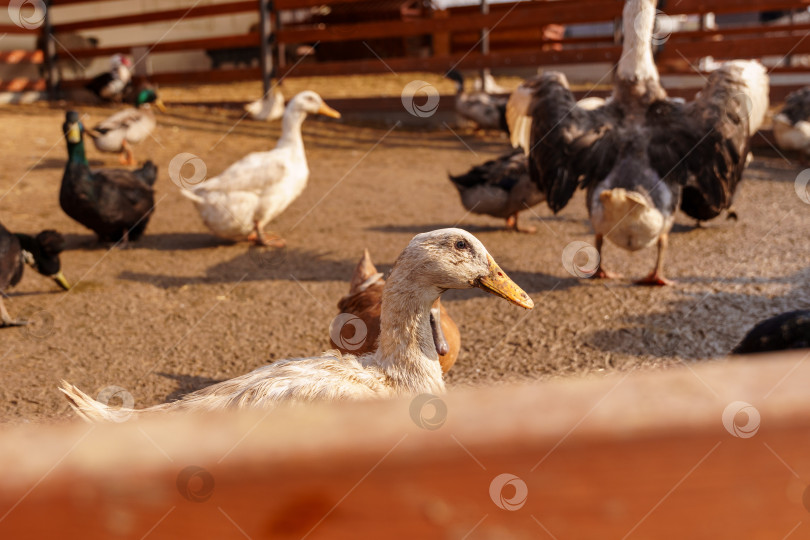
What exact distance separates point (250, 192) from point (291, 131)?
0.74 m

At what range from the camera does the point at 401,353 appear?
2.47m

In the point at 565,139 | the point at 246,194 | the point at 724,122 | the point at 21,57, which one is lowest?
the point at 21,57

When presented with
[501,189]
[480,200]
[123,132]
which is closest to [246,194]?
[480,200]

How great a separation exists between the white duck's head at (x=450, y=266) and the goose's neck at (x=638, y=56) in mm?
3094

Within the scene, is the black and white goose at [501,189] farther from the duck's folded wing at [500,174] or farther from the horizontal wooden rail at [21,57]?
the horizontal wooden rail at [21,57]

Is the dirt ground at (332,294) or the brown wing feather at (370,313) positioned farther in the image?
the dirt ground at (332,294)

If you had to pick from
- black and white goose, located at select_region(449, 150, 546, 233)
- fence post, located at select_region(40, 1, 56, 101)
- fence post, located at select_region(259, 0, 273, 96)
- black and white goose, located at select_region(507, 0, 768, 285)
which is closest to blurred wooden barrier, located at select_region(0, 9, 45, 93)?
fence post, located at select_region(40, 1, 56, 101)

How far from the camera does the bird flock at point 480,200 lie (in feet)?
8.07

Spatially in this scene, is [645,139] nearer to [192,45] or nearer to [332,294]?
[332,294]

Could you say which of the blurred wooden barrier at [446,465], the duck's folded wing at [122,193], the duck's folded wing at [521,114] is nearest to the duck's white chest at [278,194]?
the duck's folded wing at [122,193]

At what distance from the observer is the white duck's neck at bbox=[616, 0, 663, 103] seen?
4879 millimetres

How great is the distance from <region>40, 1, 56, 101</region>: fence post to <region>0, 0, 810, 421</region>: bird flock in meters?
9.70

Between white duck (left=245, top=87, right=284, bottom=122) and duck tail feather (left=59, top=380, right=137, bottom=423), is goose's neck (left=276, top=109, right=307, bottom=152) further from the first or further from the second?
white duck (left=245, top=87, right=284, bottom=122)

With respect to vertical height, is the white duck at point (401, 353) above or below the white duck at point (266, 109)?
above
